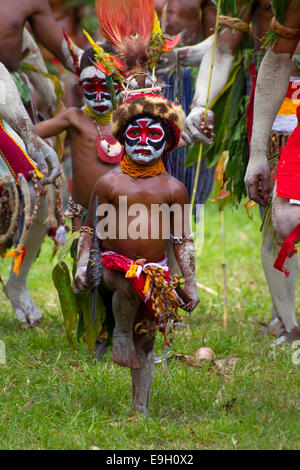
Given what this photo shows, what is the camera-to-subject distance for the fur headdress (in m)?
2.96

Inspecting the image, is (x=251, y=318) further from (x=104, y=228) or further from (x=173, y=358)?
(x=104, y=228)

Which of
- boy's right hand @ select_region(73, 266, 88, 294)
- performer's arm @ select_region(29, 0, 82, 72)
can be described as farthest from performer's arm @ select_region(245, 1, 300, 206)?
performer's arm @ select_region(29, 0, 82, 72)

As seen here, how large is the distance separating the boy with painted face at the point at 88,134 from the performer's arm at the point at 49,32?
15.6 inches

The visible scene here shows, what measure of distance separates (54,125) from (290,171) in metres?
1.54

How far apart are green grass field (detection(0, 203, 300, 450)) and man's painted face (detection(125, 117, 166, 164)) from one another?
100 cm

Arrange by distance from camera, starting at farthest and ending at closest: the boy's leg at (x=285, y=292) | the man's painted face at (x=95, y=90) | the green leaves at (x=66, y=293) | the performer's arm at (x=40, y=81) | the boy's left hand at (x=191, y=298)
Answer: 1. the performer's arm at (x=40, y=81)
2. the boy's leg at (x=285, y=292)
3. the man's painted face at (x=95, y=90)
4. the green leaves at (x=66, y=293)
5. the boy's left hand at (x=191, y=298)

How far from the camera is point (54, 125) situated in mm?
4008

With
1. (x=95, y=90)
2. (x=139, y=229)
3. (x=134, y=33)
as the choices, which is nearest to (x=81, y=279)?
(x=139, y=229)

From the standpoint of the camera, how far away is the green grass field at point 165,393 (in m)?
2.83

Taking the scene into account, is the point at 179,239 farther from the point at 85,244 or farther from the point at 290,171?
the point at 290,171

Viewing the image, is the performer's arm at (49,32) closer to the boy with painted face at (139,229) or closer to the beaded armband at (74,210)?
the beaded armband at (74,210)

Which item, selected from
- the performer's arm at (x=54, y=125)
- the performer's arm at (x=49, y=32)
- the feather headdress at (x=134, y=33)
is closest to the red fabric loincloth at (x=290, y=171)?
the feather headdress at (x=134, y=33)

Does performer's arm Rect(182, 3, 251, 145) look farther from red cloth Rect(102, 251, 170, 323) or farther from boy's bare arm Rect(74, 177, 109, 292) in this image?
red cloth Rect(102, 251, 170, 323)

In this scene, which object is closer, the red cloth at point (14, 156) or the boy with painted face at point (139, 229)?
the boy with painted face at point (139, 229)
